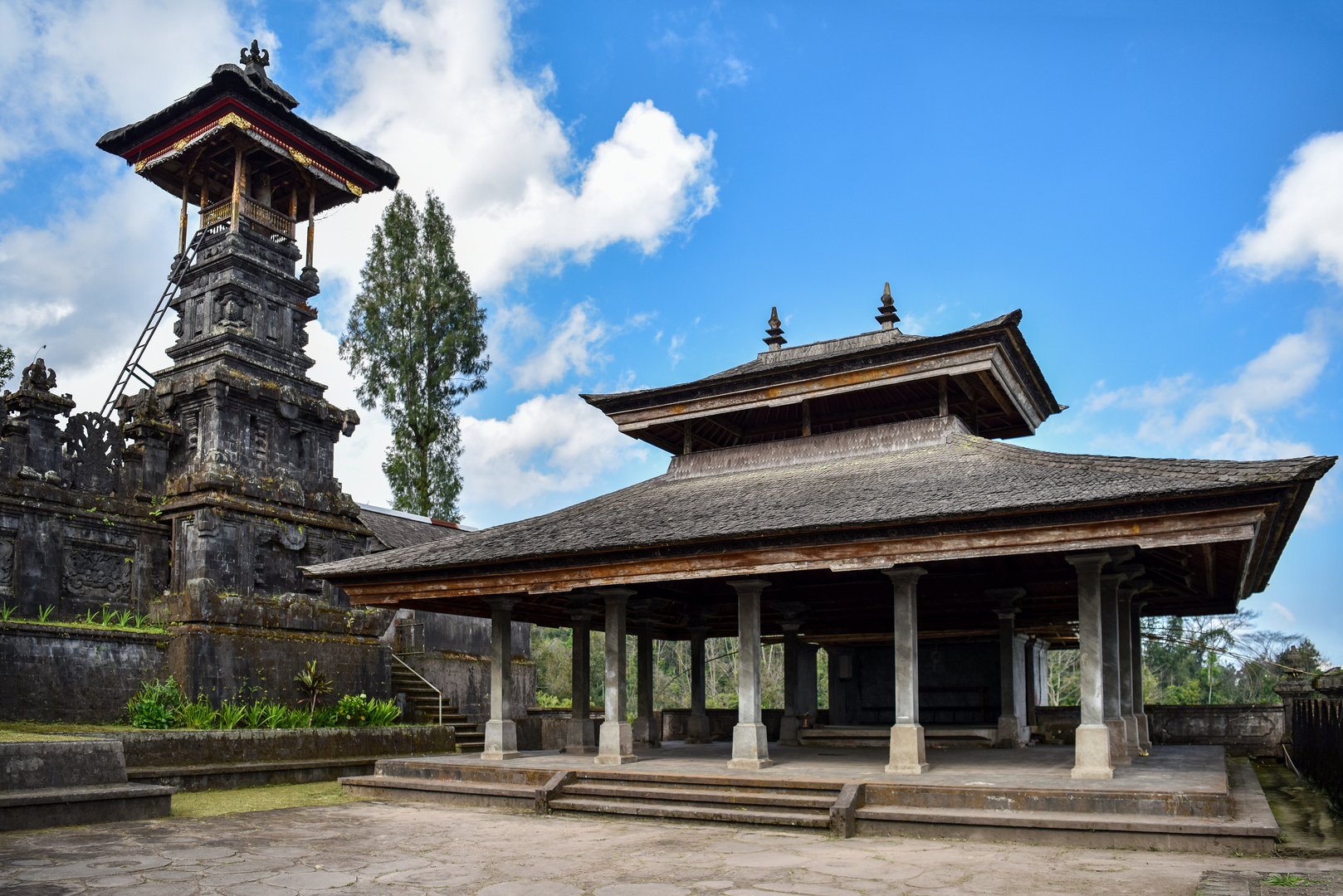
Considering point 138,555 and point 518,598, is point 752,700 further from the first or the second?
point 138,555

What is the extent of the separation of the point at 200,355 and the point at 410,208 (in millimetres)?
12276


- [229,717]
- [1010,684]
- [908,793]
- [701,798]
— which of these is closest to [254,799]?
[229,717]

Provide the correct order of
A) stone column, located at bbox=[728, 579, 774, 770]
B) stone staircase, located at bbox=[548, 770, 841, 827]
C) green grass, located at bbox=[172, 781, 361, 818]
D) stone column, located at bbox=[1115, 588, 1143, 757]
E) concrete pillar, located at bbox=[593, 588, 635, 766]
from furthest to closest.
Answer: stone column, located at bbox=[1115, 588, 1143, 757]
concrete pillar, located at bbox=[593, 588, 635, 766]
stone column, located at bbox=[728, 579, 774, 770]
green grass, located at bbox=[172, 781, 361, 818]
stone staircase, located at bbox=[548, 770, 841, 827]

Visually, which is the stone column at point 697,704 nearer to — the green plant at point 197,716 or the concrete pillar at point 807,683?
the concrete pillar at point 807,683

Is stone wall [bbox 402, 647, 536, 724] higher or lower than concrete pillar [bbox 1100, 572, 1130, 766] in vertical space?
lower

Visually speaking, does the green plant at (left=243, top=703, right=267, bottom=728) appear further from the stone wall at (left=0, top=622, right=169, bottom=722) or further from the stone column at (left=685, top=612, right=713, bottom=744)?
the stone column at (left=685, top=612, right=713, bottom=744)

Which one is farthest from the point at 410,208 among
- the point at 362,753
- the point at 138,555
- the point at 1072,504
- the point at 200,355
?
the point at 1072,504

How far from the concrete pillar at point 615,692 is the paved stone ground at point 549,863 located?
2504 mm

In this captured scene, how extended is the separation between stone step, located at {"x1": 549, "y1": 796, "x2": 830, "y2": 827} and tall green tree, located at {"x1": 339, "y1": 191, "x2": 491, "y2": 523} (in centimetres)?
2046

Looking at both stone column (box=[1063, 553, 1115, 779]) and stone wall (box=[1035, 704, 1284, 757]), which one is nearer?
stone column (box=[1063, 553, 1115, 779])

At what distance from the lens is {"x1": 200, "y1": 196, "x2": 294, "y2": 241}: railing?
81.0ft

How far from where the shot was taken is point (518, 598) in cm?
1561

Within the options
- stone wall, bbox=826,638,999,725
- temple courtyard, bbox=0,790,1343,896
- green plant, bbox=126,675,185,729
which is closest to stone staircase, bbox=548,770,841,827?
temple courtyard, bbox=0,790,1343,896

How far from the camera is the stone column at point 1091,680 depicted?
435 inches
